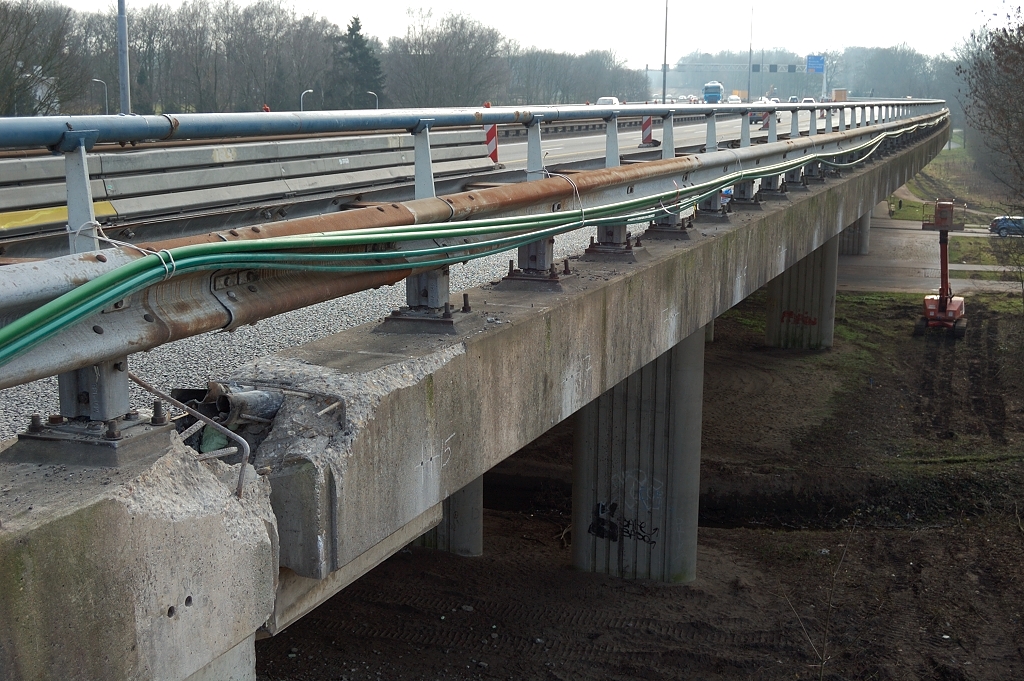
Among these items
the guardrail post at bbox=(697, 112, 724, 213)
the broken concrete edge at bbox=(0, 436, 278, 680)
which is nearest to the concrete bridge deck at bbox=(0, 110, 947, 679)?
the broken concrete edge at bbox=(0, 436, 278, 680)

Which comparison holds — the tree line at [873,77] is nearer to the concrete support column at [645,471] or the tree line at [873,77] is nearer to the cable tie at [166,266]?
the concrete support column at [645,471]

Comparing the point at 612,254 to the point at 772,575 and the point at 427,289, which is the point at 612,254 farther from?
the point at 772,575

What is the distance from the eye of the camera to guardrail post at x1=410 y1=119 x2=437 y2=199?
4398 millimetres

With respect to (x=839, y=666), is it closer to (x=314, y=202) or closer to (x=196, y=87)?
(x=314, y=202)

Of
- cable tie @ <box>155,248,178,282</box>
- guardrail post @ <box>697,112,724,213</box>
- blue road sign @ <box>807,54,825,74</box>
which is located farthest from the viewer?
blue road sign @ <box>807,54,825,74</box>

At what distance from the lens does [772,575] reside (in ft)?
48.3

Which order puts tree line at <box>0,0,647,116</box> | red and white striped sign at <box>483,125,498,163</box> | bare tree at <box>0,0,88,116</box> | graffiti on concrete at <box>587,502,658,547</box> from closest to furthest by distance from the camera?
red and white striped sign at <box>483,125,498,163</box> < graffiti on concrete at <box>587,502,658,547</box> < bare tree at <box>0,0,88,116</box> < tree line at <box>0,0,647,116</box>

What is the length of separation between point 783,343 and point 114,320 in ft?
87.0

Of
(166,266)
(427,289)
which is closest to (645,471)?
(427,289)

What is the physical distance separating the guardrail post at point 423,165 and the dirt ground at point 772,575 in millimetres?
8265

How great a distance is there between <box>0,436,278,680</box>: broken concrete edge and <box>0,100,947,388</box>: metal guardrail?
0.32 m

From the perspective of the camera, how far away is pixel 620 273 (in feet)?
21.1

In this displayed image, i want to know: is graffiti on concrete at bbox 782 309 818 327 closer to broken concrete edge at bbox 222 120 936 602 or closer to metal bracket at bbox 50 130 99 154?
broken concrete edge at bbox 222 120 936 602

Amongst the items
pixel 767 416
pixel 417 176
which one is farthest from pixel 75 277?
pixel 767 416
